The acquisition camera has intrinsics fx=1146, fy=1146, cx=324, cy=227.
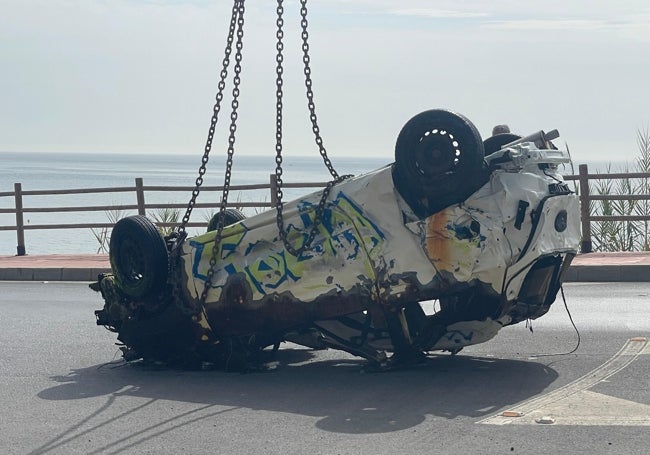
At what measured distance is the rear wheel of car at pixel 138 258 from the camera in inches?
370

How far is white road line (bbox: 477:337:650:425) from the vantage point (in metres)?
7.05

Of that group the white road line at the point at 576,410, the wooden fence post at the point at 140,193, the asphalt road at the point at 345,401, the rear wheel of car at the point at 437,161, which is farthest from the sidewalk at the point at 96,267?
the rear wheel of car at the point at 437,161

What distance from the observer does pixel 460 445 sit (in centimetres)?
659

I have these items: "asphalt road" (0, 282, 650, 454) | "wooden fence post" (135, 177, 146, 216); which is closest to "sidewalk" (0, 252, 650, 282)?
"wooden fence post" (135, 177, 146, 216)

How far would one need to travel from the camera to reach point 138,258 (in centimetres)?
952

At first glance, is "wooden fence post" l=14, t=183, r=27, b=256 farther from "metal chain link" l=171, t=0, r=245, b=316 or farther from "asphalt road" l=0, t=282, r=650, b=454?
"metal chain link" l=171, t=0, r=245, b=316

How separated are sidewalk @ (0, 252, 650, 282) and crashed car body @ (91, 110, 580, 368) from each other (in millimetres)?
6744

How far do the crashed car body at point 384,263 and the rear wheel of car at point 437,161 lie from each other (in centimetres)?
1

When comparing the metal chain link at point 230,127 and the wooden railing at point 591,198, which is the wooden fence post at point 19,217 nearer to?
the wooden railing at point 591,198

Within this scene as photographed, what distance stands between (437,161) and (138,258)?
270 cm

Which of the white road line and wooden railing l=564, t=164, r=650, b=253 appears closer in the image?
the white road line

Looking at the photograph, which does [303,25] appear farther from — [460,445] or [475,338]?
[460,445]

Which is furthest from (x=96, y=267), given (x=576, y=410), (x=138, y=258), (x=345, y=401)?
(x=576, y=410)

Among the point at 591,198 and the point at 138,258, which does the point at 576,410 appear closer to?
the point at 138,258
